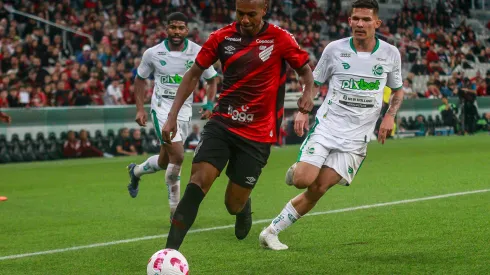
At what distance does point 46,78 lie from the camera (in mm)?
23734

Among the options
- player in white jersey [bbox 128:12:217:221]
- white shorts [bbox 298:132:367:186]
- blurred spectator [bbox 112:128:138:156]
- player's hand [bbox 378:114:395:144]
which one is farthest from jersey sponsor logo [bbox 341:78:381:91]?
blurred spectator [bbox 112:128:138:156]

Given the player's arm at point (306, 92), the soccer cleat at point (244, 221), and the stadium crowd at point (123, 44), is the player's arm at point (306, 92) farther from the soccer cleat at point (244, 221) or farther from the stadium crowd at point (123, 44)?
the stadium crowd at point (123, 44)

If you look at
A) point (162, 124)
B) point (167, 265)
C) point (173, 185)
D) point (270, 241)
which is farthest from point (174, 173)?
point (167, 265)

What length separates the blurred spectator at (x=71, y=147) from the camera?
23.2 metres

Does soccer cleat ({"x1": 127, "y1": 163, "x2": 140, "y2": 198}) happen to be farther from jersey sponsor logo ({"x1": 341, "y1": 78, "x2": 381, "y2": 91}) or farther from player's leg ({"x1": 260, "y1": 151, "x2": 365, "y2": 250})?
jersey sponsor logo ({"x1": 341, "y1": 78, "x2": 381, "y2": 91})

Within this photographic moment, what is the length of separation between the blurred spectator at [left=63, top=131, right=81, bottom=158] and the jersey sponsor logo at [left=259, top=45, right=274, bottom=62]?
16105 millimetres

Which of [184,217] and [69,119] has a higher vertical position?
[184,217]

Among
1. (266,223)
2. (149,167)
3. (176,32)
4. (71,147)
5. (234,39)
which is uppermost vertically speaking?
(234,39)

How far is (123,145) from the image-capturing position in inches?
949

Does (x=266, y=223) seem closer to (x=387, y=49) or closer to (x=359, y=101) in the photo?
(x=359, y=101)

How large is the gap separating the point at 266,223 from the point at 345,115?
2.35 meters

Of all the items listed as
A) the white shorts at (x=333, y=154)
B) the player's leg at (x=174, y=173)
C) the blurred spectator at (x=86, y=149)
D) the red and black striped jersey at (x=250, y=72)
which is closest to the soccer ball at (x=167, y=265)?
the red and black striped jersey at (x=250, y=72)

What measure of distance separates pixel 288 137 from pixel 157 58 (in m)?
16.5

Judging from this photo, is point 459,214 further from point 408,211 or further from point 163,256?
point 163,256
